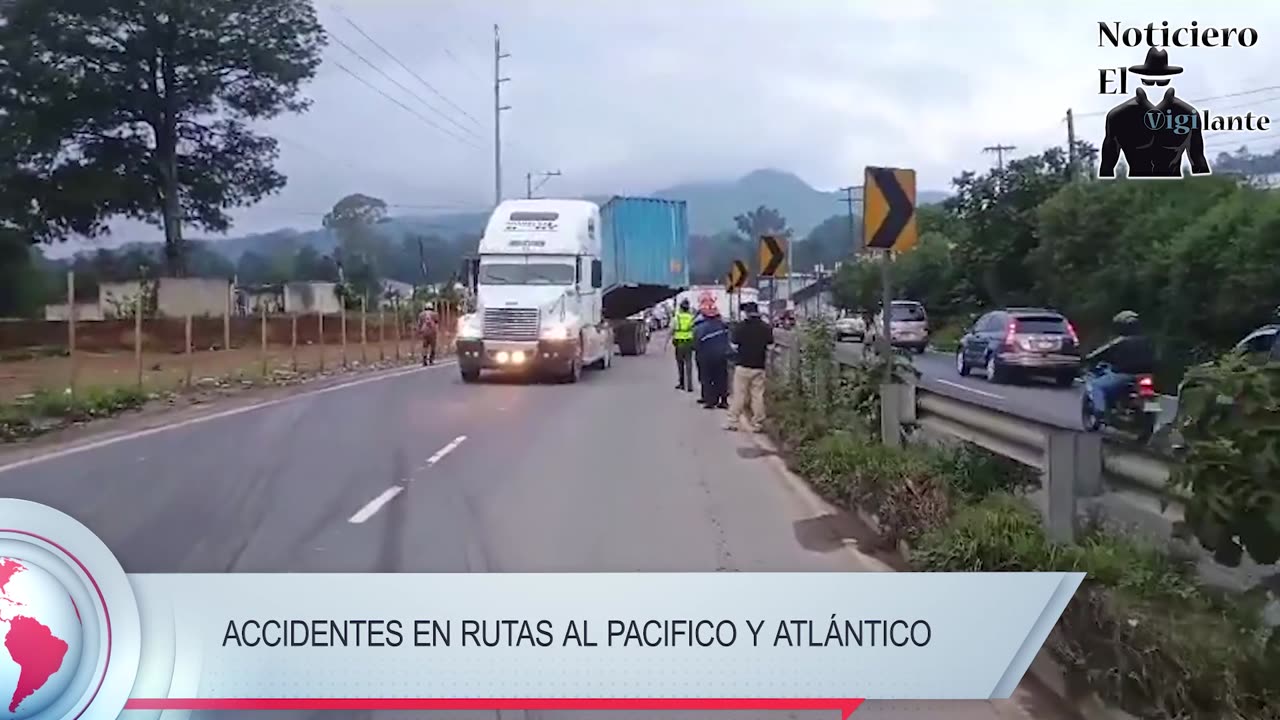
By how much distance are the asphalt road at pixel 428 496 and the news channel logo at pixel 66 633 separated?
0.29 feet

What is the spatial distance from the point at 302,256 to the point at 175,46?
2.15ft

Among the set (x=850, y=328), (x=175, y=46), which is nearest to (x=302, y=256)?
(x=175, y=46)

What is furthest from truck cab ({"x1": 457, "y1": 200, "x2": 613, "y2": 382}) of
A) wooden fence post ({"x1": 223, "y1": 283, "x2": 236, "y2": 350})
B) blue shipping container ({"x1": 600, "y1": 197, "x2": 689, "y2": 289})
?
wooden fence post ({"x1": 223, "y1": 283, "x2": 236, "y2": 350})

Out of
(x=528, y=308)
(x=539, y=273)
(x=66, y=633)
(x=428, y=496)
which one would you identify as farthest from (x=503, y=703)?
(x=539, y=273)

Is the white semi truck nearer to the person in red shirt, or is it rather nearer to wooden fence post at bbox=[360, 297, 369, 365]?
the person in red shirt

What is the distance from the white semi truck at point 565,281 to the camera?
17.5 ft

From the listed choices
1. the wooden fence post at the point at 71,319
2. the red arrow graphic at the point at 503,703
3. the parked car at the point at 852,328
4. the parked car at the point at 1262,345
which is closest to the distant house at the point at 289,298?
the wooden fence post at the point at 71,319

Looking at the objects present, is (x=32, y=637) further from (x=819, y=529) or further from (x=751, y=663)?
(x=819, y=529)

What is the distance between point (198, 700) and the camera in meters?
2.93

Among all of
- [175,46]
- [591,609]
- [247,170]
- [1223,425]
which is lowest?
[591,609]

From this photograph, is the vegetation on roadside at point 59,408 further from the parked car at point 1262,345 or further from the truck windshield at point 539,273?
the truck windshield at point 539,273

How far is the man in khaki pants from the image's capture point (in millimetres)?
6457

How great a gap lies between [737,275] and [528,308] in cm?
409

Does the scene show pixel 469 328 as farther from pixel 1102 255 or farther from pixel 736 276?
pixel 1102 255
